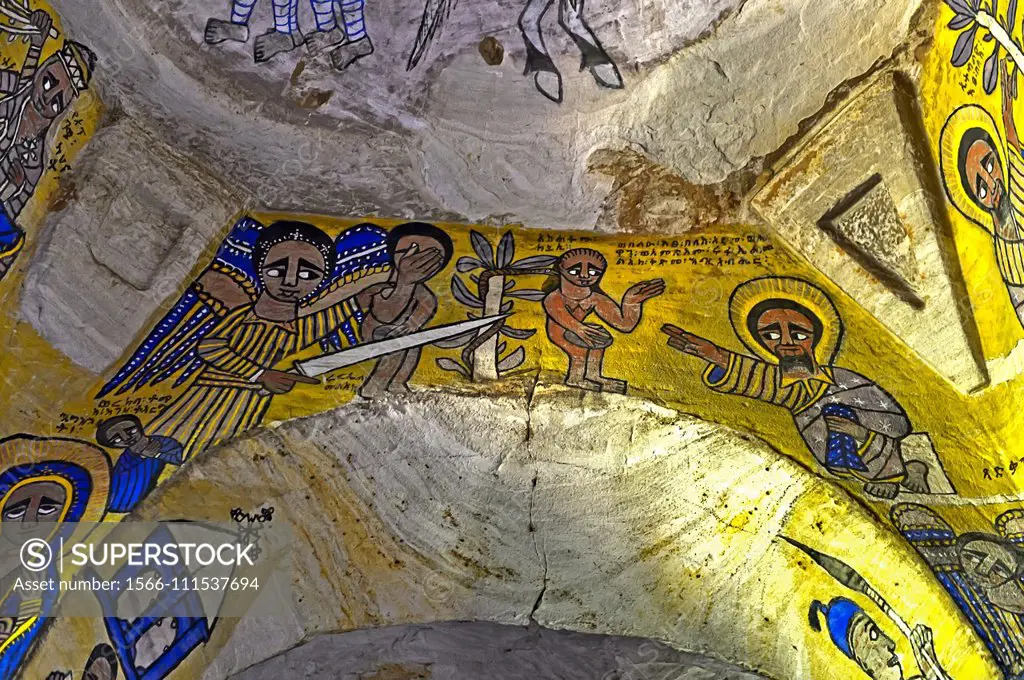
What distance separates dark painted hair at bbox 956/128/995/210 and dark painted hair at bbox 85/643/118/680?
3.51m

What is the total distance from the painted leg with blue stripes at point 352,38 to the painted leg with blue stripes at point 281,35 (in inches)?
7.0

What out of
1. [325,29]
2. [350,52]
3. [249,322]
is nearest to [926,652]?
[249,322]

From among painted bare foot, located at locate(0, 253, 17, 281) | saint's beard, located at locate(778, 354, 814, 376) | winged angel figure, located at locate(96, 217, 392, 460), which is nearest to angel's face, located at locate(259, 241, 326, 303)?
winged angel figure, located at locate(96, 217, 392, 460)

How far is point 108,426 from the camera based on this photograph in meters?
3.59

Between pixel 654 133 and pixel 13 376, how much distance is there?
9.08 feet

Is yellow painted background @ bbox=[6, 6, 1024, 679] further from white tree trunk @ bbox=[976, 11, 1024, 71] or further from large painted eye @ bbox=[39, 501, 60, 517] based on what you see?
large painted eye @ bbox=[39, 501, 60, 517]

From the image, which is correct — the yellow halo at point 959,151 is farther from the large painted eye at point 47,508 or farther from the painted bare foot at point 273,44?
the large painted eye at point 47,508

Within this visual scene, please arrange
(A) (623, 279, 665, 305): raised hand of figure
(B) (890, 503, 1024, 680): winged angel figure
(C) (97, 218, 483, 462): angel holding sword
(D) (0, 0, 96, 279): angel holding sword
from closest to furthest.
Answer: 1. (B) (890, 503, 1024, 680): winged angel figure
2. (D) (0, 0, 96, 279): angel holding sword
3. (C) (97, 218, 483, 462): angel holding sword
4. (A) (623, 279, 665, 305): raised hand of figure

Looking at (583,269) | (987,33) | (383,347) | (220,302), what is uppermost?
(987,33)

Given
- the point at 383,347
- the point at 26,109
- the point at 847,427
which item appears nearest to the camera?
the point at 847,427

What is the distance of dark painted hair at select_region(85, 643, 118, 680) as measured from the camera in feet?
10.9

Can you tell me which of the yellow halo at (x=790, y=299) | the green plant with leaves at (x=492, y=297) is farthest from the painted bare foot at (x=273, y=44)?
the yellow halo at (x=790, y=299)

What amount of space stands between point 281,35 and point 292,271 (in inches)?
41.8

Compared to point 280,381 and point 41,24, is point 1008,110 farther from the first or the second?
point 41,24
